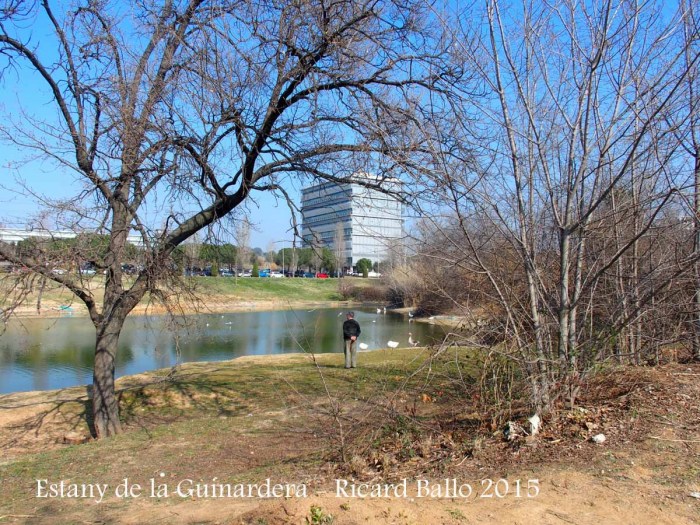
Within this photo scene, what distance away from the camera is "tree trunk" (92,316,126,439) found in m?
7.75

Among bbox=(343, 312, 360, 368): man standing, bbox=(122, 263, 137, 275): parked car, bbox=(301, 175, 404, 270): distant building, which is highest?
bbox=(301, 175, 404, 270): distant building

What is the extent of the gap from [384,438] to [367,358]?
8.64 meters

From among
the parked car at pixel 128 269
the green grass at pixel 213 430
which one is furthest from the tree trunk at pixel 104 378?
the parked car at pixel 128 269

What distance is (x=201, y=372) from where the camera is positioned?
12.5 metres

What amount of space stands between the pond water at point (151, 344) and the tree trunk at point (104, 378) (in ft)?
2.51

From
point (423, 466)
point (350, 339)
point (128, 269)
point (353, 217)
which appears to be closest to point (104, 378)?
point (128, 269)

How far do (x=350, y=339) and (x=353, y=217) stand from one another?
17.2 feet

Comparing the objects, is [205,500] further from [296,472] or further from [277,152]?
[277,152]

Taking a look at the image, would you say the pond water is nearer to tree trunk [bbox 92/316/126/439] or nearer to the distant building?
tree trunk [bbox 92/316/126/439]

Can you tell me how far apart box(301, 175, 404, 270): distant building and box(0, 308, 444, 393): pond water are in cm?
248

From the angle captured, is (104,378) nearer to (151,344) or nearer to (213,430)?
(213,430)

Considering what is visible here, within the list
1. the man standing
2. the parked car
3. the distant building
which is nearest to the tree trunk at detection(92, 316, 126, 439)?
the parked car

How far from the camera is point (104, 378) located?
778 cm

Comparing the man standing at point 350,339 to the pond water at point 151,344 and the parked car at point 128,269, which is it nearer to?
the pond water at point 151,344
